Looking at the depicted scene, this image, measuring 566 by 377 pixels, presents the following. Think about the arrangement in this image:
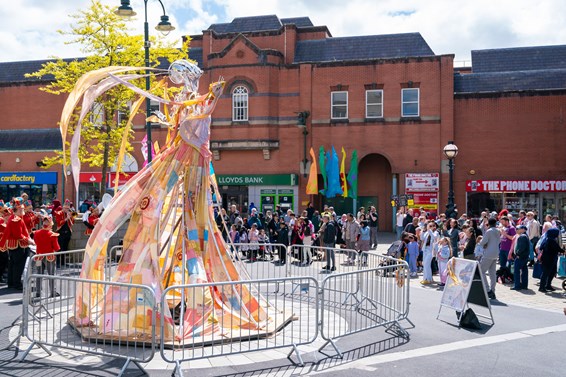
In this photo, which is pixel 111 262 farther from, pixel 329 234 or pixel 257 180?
pixel 257 180

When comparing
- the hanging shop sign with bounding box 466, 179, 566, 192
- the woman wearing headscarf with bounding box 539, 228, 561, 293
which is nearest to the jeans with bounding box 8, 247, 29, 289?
the woman wearing headscarf with bounding box 539, 228, 561, 293

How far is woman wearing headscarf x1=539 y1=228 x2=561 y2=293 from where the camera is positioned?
14.0 metres

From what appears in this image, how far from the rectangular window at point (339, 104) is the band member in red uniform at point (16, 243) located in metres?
22.2

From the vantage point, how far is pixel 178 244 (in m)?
9.88

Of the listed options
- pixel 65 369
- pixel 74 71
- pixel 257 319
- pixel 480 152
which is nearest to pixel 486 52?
pixel 480 152

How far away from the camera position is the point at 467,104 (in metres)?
32.0

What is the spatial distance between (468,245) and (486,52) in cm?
2720

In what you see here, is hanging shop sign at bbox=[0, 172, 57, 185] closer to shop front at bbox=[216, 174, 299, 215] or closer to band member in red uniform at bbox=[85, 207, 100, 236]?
shop front at bbox=[216, 174, 299, 215]

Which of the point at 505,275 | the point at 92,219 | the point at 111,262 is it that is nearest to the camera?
the point at 111,262

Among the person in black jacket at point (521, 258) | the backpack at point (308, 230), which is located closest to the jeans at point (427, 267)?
the person in black jacket at point (521, 258)

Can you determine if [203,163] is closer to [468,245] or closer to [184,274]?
[184,274]

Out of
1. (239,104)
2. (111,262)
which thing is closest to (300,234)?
(111,262)

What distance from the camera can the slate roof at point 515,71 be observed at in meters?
32.0

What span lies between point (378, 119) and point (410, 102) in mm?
1980
